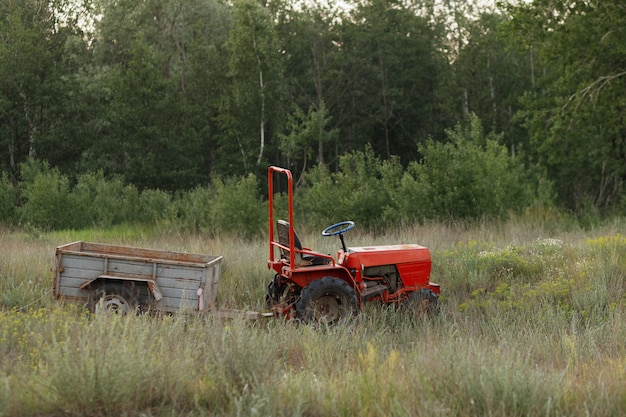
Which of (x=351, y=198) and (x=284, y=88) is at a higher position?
(x=284, y=88)

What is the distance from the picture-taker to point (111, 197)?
71.8ft

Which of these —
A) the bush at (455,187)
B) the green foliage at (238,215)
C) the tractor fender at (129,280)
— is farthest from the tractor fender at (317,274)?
the green foliage at (238,215)

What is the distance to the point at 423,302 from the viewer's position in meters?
8.33

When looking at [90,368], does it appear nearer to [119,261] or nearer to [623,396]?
[623,396]

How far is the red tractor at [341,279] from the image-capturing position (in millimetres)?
7766

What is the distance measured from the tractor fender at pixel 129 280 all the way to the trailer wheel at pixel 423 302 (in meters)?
2.67

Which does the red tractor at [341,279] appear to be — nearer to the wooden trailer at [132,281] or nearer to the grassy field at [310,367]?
the grassy field at [310,367]

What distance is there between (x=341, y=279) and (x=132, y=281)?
2.17m

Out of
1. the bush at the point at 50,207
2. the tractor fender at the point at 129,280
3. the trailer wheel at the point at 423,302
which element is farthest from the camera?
the bush at the point at 50,207

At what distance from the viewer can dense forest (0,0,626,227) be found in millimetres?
24281

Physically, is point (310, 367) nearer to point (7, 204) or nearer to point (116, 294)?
point (116, 294)

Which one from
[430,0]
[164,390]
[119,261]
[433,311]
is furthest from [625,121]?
[430,0]

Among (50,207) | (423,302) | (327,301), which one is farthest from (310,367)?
(50,207)

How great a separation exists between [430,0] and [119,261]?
4371 centimetres
